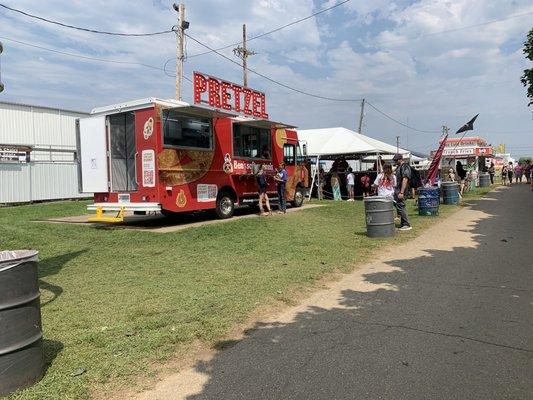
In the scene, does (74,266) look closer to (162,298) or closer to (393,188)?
(162,298)

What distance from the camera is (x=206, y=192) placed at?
13.7m

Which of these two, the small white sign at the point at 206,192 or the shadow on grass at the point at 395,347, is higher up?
the small white sign at the point at 206,192

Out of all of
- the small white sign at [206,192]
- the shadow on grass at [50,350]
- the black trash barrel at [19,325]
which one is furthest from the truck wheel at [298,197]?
the black trash barrel at [19,325]

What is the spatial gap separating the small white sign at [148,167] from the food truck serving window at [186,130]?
1.59 ft

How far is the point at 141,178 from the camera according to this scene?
40.4ft

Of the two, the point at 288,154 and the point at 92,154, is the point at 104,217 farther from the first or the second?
the point at 288,154

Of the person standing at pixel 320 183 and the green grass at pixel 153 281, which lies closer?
the green grass at pixel 153 281

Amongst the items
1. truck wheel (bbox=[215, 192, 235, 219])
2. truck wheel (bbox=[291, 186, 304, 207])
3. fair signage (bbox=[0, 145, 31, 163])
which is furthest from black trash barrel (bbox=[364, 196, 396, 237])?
fair signage (bbox=[0, 145, 31, 163])

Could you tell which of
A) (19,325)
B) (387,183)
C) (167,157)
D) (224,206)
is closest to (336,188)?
(224,206)

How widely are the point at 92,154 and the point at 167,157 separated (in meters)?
2.32

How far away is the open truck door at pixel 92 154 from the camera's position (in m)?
12.9

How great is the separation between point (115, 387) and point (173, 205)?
29.3 ft

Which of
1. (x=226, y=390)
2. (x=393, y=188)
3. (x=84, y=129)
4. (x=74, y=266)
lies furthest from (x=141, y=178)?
(x=226, y=390)

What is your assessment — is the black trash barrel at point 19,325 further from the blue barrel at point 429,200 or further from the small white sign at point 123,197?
the blue barrel at point 429,200
